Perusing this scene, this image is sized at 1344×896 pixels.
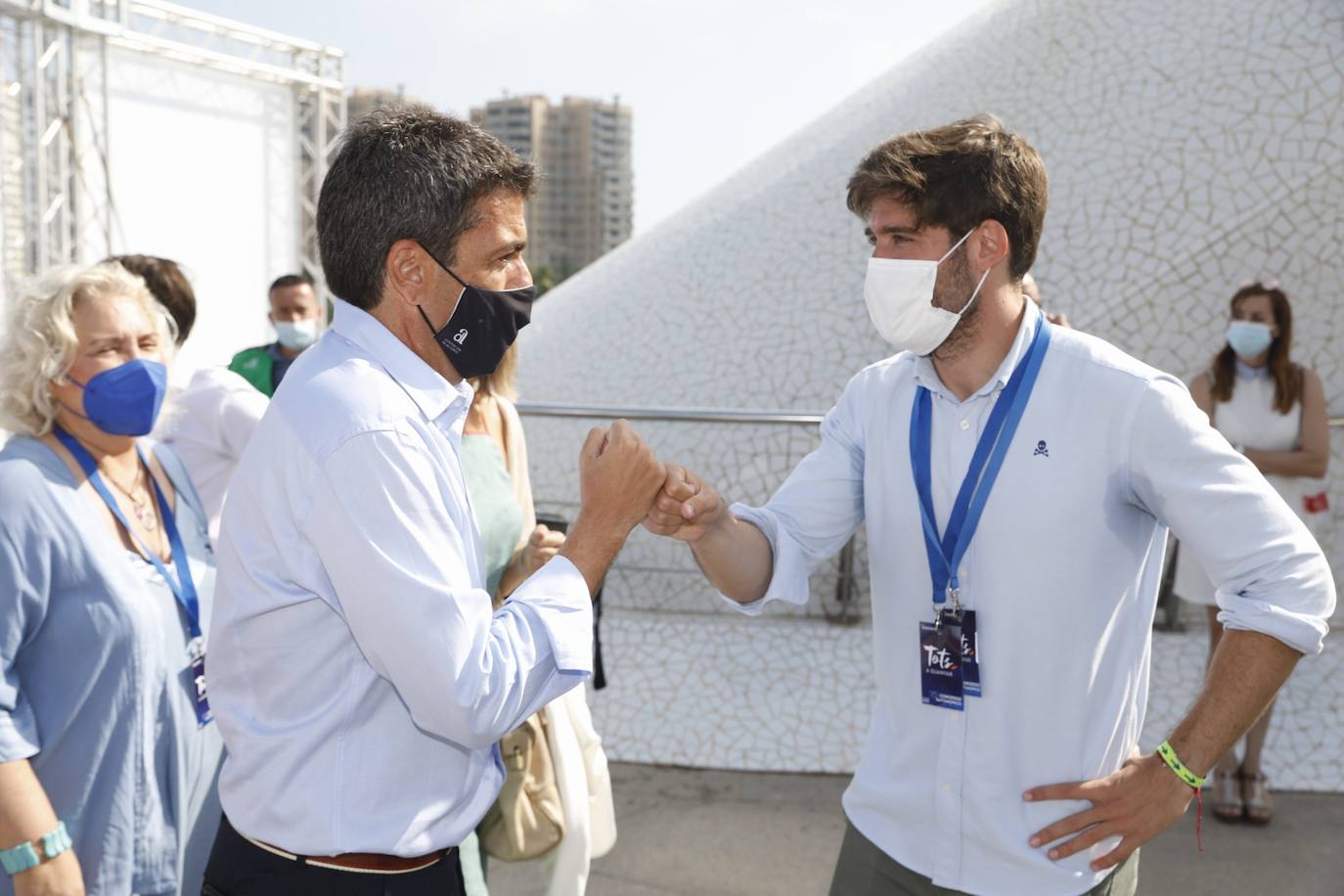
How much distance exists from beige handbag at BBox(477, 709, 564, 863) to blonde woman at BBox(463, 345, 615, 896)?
0.9 inches

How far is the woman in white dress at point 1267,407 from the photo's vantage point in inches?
162

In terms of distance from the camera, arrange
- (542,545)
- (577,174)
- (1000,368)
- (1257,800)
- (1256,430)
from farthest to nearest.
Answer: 1. (577,174)
2. (1256,430)
3. (1257,800)
4. (542,545)
5. (1000,368)

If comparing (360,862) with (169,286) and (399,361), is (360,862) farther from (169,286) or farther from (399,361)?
(169,286)

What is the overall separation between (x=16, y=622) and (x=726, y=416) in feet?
11.7

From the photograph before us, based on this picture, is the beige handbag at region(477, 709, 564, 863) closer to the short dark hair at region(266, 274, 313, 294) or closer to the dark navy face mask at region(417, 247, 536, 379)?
the dark navy face mask at region(417, 247, 536, 379)

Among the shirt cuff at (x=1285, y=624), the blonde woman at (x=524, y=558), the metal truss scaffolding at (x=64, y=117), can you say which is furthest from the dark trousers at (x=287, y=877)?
the metal truss scaffolding at (x=64, y=117)

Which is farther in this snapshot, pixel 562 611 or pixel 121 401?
pixel 121 401

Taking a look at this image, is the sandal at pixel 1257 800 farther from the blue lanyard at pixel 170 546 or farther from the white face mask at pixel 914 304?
the blue lanyard at pixel 170 546

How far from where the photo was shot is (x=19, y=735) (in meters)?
1.94

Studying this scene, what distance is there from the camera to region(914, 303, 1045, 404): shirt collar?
5.89ft

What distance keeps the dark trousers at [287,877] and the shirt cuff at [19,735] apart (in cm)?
52

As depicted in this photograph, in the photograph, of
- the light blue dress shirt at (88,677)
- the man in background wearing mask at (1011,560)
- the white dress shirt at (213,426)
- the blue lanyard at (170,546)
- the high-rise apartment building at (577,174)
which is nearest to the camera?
the man in background wearing mask at (1011,560)

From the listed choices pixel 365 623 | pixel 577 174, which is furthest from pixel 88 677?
pixel 577 174

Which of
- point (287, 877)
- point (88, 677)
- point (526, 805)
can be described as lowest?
point (526, 805)
